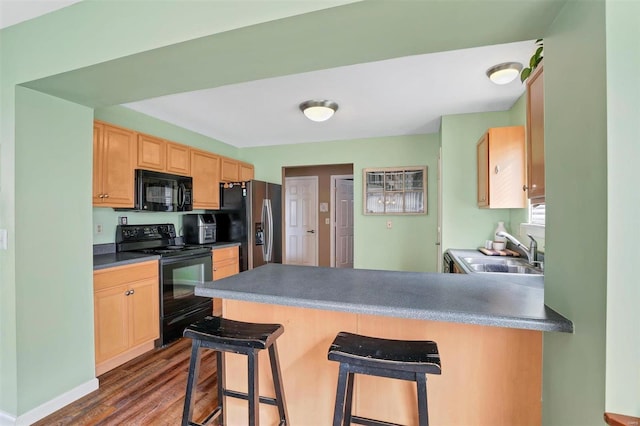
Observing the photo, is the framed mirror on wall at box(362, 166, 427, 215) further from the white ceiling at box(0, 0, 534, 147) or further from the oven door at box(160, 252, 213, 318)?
the oven door at box(160, 252, 213, 318)

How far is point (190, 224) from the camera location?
12.2 feet

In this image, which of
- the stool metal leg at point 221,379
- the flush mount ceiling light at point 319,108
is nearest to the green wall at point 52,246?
the stool metal leg at point 221,379

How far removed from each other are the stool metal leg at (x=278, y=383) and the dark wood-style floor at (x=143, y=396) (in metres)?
0.71

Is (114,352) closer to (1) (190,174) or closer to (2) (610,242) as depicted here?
(1) (190,174)

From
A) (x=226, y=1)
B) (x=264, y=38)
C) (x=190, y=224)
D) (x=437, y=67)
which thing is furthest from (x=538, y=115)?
(x=190, y=224)

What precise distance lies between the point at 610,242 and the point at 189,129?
408cm

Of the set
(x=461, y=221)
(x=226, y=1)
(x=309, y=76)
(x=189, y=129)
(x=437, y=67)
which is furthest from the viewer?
(x=189, y=129)

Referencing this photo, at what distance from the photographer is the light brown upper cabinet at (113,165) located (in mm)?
2498

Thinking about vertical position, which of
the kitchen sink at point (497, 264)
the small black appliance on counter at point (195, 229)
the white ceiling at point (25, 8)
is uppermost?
the white ceiling at point (25, 8)

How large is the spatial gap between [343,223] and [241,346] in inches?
177

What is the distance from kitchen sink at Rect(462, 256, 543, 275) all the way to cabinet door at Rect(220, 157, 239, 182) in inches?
123

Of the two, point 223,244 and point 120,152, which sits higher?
point 120,152

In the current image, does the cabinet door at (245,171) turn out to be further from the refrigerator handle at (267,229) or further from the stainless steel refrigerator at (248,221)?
the refrigerator handle at (267,229)

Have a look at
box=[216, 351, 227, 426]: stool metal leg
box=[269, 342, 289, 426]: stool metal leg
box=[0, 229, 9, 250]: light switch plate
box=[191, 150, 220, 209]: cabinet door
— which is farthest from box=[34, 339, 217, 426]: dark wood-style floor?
box=[191, 150, 220, 209]: cabinet door
